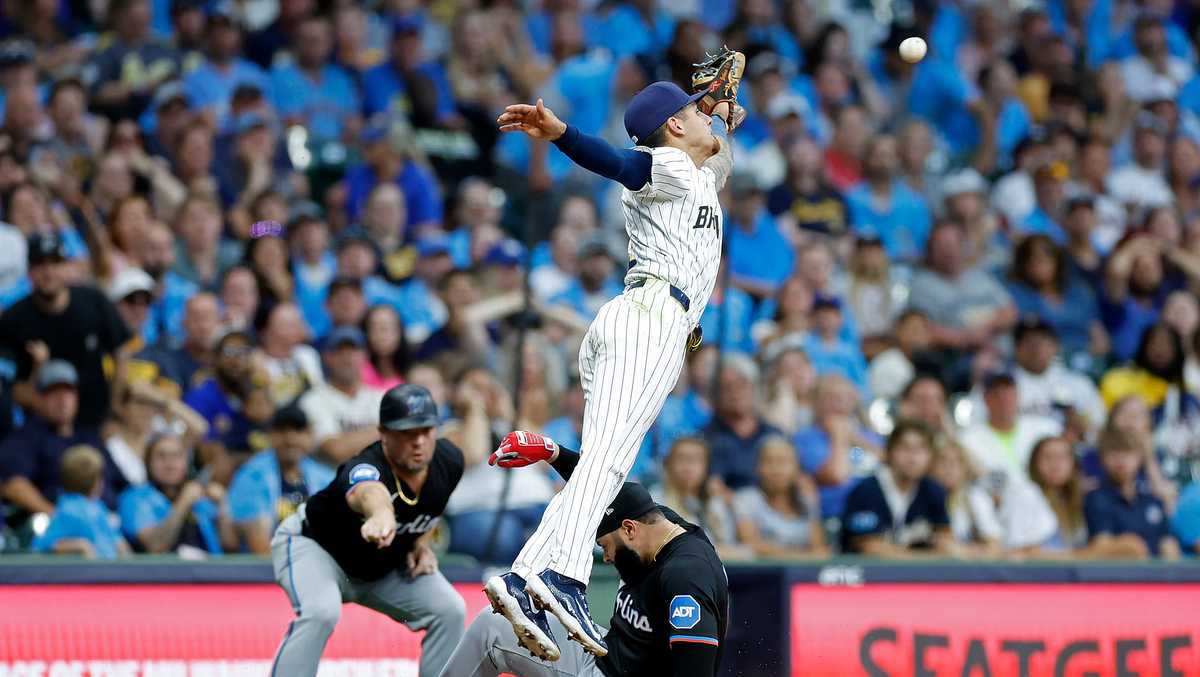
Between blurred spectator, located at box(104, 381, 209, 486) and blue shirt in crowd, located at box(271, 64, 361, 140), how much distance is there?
346 cm

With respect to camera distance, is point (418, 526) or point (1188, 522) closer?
point (418, 526)

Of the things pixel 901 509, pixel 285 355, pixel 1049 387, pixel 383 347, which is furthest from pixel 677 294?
pixel 1049 387

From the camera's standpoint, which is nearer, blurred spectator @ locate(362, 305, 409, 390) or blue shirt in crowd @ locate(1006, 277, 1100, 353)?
blurred spectator @ locate(362, 305, 409, 390)

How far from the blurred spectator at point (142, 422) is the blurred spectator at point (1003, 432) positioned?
5.08 meters

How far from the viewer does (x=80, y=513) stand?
925 centimetres

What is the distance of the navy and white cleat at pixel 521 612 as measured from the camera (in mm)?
6168

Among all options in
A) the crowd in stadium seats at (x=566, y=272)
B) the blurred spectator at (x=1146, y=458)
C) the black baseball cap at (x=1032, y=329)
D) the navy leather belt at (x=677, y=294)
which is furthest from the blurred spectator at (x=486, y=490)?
the black baseball cap at (x=1032, y=329)

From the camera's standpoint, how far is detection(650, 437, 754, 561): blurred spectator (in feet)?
33.9

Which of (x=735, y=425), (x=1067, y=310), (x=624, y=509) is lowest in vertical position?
(x=624, y=509)

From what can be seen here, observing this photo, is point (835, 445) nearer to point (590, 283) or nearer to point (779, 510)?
point (779, 510)

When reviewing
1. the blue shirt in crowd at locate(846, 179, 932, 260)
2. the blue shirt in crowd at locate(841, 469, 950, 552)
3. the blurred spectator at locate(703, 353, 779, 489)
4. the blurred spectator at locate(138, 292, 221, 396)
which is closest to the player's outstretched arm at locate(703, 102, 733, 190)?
the blue shirt in crowd at locate(841, 469, 950, 552)

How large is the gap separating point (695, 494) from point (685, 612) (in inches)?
141

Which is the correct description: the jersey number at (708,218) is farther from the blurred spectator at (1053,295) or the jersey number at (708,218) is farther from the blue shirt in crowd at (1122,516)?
the blurred spectator at (1053,295)

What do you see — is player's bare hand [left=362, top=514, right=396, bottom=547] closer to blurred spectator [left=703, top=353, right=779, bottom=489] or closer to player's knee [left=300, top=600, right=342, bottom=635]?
player's knee [left=300, top=600, right=342, bottom=635]
